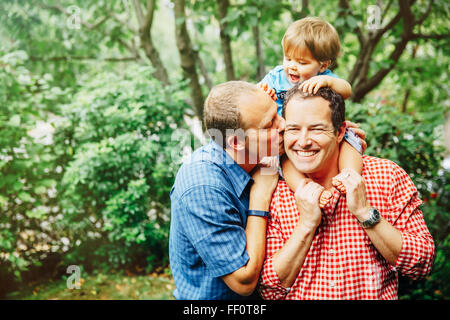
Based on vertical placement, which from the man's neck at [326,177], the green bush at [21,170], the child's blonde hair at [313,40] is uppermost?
the child's blonde hair at [313,40]

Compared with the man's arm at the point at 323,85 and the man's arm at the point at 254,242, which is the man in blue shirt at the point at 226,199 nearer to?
the man's arm at the point at 254,242

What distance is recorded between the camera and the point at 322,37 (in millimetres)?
2600

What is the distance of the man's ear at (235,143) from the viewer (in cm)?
206

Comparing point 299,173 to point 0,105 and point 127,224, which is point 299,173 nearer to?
point 127,224

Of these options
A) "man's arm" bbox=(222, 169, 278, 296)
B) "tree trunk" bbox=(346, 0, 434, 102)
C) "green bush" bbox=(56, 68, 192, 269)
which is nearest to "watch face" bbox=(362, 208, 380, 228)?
"man's arm" bbox=(222, 169, 278, 296)

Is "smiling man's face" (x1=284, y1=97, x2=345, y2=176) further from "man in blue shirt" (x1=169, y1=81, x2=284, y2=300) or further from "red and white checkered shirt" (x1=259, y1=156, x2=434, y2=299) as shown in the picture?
"red and white checkered shirt" (x1=259, y1=156, x2=434, y2=299)

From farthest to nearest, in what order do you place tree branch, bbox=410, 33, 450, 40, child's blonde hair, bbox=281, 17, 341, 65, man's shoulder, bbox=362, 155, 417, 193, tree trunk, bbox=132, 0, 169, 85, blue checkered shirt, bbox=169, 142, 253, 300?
tree trunk, bbox=132, 0, 169, 85
tree branch, bbox=410, 33, 450, 40
child's blonde hair, bbox=281, 17, 341, 65
man's shoulder, bbox=362, 155, 417, 193
blue checkered shirt, bbox=169, 142, 253, 300

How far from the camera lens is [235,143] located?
6.79 ft

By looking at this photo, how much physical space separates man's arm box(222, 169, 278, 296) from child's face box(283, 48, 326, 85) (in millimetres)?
878

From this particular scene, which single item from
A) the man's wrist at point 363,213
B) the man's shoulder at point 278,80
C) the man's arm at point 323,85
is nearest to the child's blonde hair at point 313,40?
the man's shoulder at point 278,80

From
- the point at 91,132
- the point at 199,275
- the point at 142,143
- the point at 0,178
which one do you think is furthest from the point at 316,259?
the point at 0,178

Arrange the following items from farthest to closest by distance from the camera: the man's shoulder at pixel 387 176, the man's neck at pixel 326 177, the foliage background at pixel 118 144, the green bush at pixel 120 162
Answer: the green bush at pixel 120 162, the foliage background at pixel 118 144, the man's neck at pixel 326 177, the man's shoulder at pixel 387 176

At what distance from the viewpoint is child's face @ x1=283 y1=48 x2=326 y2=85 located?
8.52 feet

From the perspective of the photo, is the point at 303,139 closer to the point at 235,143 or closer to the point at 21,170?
the point at 235,143
